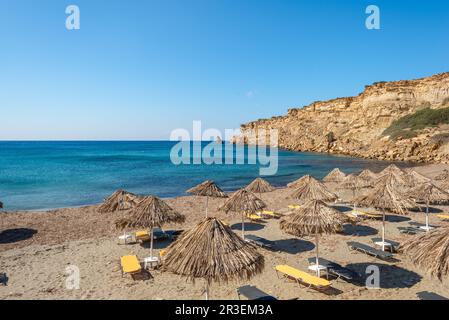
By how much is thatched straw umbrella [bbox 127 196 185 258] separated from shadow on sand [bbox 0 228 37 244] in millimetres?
6675

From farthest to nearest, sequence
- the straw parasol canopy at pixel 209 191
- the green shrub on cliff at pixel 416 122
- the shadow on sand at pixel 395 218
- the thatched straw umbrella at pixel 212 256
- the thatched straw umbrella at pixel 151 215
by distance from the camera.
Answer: the green shrub on cliff at pixel 416 122, the shadow on sand at pixel 395 218, the straw parasol canopy at pixel 209 191, the thatched straw umbrella at pixel 151 215, the thatched straw umbrella at pixel 212 256

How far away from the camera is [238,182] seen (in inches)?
1366

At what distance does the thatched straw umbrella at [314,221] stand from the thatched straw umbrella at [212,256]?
9.70ft

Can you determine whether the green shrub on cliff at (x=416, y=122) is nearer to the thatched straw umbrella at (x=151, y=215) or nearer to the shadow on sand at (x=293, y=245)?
the shadow on sand at (x=293, y=245)

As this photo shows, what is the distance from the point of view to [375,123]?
63.8 metres

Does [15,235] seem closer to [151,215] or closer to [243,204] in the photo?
[151,215]

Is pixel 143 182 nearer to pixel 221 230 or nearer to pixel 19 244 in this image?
pixel 19 244

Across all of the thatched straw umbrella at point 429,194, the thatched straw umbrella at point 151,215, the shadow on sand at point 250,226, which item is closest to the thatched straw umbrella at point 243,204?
the shadow on sand at point 250,226

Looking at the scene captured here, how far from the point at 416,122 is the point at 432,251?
55217 millimetres

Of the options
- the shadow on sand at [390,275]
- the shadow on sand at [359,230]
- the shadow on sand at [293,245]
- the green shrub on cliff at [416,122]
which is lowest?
the shadow on sand at [293,245]

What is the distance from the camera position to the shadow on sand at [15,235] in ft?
45.2

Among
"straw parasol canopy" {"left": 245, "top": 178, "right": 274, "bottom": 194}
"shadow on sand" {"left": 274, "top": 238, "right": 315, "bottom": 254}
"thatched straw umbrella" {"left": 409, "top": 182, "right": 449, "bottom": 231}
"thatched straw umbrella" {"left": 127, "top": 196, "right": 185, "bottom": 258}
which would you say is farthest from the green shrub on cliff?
"thatched straw umbrella" {"left": 127, "top": 196, "right": 185, "bottom": 258}

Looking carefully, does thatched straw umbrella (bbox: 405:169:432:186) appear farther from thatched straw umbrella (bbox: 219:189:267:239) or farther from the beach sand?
thatched straw umbrella (bbox: 219:189:267:239)
